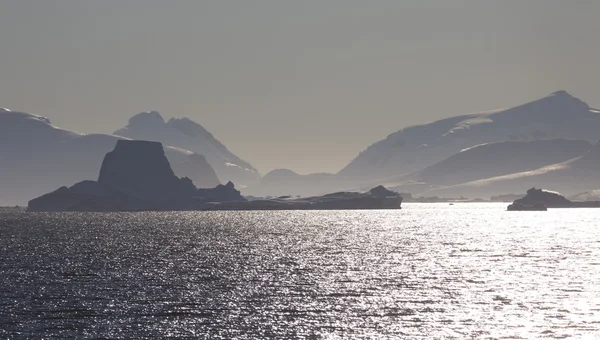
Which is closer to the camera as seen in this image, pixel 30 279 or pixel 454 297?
pixel 454 297

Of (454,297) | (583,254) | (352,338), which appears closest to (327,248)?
(583,254)

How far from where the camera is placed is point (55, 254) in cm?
13088

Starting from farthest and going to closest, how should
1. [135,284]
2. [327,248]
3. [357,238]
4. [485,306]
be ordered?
[357,238] → [327,248] → [135,284] → [485,306]

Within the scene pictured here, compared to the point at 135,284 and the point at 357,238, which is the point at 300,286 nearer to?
the point at 135,284

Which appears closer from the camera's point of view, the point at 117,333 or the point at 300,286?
the point at 117,333

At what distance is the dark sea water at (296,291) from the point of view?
62656 millimetres

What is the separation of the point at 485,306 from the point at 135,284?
4268cm

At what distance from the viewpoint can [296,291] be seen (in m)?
85.8

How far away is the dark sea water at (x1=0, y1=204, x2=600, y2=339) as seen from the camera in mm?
62656

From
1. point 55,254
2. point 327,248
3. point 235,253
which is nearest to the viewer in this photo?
point 55,254

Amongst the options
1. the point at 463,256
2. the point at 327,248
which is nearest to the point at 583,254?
the point at 463,256

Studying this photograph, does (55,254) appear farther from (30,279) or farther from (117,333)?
(117,333)

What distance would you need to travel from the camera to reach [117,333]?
197 feet

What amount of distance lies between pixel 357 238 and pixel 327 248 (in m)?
33.7
